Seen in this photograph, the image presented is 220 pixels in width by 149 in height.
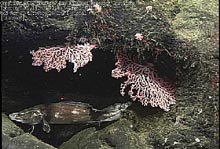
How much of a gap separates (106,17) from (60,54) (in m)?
0.46

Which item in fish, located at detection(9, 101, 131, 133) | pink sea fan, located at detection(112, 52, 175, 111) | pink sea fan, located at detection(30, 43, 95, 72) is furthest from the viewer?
fish, located at detection(9, 101, 131, 133)

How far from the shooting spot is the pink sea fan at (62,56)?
288 centimetres

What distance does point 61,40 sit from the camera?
9.67 feet

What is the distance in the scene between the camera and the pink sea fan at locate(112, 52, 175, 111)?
9.86 ft

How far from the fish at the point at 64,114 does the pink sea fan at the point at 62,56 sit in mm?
390

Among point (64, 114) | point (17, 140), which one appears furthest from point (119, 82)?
point (17, 140)

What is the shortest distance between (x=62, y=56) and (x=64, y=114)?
1.74ft

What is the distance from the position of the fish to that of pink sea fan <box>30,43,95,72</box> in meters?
0.39

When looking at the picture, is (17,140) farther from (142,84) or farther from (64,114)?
(142,84)

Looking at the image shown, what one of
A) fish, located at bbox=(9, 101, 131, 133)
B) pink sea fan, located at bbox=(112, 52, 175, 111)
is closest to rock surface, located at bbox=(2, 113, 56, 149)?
fish, located at bbox=(9, 101, 131, 133)

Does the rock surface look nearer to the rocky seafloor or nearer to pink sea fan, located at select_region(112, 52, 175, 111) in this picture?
the rocky seafloor

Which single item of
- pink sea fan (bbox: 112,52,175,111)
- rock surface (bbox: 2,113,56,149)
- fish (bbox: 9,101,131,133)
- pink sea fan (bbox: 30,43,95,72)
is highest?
pink sea fan (bbox: 30,43,95,72)

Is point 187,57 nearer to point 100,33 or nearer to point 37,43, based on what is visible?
point 100,33

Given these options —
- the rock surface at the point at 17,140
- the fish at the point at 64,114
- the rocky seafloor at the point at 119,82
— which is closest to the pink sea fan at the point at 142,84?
the rocky seafloor at the point at 119,82
